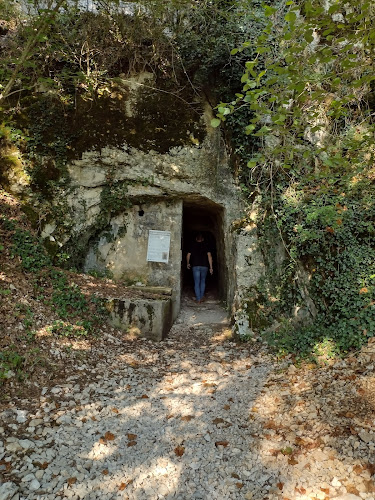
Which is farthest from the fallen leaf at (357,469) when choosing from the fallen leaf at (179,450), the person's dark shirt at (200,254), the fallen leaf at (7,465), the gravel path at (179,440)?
the person's dark shirt at (200,254)

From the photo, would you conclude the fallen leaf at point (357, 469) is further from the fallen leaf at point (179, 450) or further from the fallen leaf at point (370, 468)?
the fallen leaf at point (179, 450)

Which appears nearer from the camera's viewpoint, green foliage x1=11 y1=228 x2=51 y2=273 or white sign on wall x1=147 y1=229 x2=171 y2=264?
green foliage x1=11 y1=228 x2=51 y2=273

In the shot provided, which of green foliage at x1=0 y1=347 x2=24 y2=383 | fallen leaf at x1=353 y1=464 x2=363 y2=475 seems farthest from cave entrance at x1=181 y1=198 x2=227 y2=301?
fallen leaf at x1=353 y1=464 x2=363 y2=475

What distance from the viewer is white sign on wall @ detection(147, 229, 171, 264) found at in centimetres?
766

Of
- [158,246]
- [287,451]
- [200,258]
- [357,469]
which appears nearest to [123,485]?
[287,451]

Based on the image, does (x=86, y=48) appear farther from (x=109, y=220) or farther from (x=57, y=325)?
(x=57, y=325)

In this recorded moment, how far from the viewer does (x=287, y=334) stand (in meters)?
5.45

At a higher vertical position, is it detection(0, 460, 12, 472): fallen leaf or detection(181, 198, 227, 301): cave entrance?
detection(181, 198, 227, 301): cave entrance

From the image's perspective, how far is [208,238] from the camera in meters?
12.2

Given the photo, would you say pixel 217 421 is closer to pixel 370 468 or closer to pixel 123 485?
pixel 123 485

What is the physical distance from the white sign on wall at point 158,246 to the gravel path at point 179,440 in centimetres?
335

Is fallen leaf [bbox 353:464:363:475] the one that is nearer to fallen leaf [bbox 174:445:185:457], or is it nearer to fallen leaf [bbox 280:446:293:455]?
fallen leaf [bbox 280:446:293:455]

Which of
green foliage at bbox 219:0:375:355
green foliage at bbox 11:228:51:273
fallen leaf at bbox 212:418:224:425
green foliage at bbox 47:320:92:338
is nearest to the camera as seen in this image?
fallen leaf at bbox 212:418:224:425

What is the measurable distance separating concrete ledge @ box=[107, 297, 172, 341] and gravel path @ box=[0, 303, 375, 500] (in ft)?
3.95
